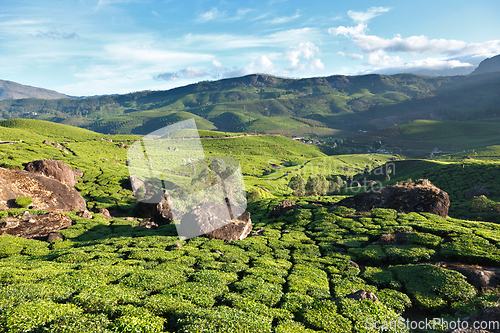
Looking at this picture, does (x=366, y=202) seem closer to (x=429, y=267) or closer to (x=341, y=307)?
(x=429, y=267)

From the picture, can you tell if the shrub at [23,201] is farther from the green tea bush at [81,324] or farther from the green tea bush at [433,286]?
the green tea bush at [433,286]

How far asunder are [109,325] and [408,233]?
35880mm

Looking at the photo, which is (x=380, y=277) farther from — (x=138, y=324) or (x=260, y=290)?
(x=138, y=324)

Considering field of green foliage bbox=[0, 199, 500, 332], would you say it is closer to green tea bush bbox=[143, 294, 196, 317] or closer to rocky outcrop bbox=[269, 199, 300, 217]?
green tea bush bbox=[143, 294, 196, 317]

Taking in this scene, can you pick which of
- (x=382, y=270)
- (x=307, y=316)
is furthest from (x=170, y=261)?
(x=382, y=270)

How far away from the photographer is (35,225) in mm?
36000

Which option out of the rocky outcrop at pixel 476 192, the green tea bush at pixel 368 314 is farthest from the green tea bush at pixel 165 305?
the rocky outcrop at pixel 476 192

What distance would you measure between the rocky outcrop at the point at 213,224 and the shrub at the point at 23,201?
1274 inches

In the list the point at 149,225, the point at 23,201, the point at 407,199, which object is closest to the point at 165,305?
the point at 149,225

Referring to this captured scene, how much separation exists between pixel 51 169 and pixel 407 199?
92819 millimetres

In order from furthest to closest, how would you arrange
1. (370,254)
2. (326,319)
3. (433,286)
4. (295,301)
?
1. (370,254)
2. (433,286)
3. (295,301)
4. (326,319)

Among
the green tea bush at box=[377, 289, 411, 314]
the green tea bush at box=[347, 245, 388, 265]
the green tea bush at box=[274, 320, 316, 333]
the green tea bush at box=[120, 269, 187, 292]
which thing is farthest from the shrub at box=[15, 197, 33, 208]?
the green tea bush at box=[377, 289, 411, 314]

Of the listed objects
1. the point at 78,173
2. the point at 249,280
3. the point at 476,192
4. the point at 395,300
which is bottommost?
the point at 476,192

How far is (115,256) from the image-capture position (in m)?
25.6
